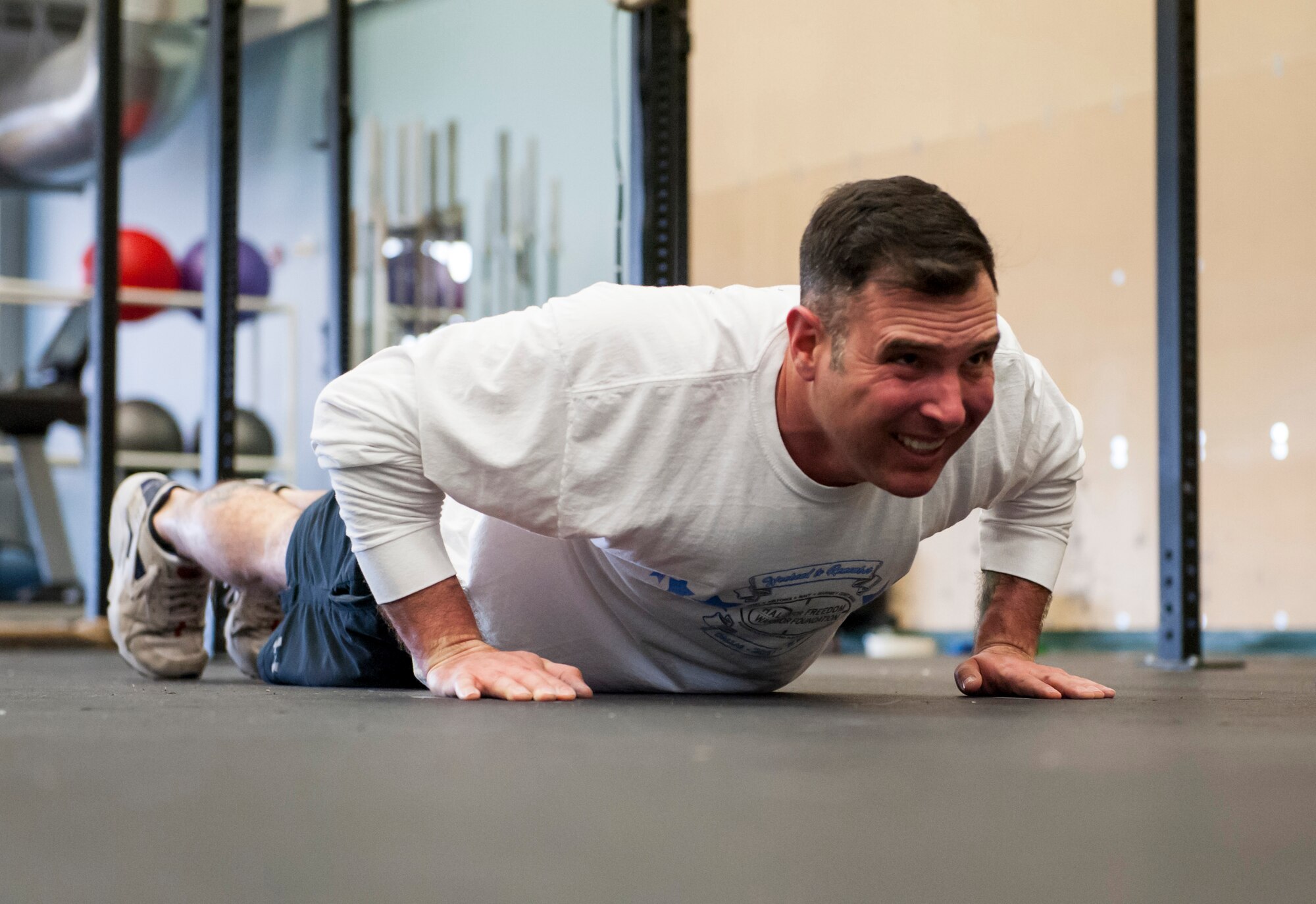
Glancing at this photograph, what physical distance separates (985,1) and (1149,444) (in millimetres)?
1560

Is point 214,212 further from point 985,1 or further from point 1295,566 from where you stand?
point 1295,566

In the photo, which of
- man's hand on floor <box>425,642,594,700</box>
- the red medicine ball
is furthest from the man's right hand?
the red medicine ball

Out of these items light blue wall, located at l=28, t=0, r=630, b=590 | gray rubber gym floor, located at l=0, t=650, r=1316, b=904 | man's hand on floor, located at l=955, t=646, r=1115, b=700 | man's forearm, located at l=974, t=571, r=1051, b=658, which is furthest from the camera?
light blue wall, located at l=28, t=0, r=630, b=590

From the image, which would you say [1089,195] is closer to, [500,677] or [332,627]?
[332,627]

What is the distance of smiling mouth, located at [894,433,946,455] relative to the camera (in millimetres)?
1237

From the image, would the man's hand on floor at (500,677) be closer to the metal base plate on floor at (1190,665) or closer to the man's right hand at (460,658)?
the man's right hand at (460,658)

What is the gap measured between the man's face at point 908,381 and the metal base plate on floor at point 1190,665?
5.31 feet

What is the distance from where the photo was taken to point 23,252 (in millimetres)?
8289

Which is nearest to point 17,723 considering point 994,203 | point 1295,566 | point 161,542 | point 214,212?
point 161,542

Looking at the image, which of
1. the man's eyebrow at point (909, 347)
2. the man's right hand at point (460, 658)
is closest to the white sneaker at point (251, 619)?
the man's right hand at point (460, 658)

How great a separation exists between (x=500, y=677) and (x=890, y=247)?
21.0 inches

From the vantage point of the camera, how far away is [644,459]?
1354 mm

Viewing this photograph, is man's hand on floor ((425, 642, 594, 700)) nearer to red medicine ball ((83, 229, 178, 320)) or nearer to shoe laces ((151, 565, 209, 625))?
shoe laces ((151, 565, 209, 625))

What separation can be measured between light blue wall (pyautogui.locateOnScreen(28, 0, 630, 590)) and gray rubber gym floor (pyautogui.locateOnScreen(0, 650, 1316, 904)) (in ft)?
12.3
